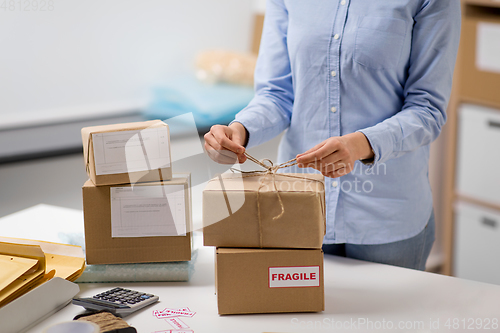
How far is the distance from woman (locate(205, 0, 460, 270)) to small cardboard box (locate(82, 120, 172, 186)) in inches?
3.9

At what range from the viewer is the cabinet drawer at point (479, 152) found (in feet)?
6.38

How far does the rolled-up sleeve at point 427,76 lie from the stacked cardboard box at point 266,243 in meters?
0.24

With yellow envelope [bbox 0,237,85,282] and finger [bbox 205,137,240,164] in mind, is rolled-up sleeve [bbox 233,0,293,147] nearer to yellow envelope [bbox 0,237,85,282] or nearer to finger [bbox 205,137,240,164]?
finger [bbox 205,137,240,164]

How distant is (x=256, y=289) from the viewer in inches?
31.8

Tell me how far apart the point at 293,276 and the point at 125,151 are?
1.18 feet

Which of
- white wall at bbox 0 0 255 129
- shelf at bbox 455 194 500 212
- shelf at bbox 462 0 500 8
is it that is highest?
shelf at bbox 462 0 500 8

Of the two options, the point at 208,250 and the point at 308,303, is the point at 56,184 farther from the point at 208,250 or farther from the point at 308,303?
the point at 308,303

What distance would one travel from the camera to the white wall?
56.9 inches

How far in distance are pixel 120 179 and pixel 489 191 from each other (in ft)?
5.42

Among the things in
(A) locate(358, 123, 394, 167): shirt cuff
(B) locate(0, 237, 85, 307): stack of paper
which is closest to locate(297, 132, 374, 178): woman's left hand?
(A) locate(358, 123, 394, 167): shirt cuff

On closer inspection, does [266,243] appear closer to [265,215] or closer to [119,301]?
[265,215]

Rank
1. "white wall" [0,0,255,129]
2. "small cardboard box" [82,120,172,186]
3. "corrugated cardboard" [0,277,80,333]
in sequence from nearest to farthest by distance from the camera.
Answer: "corrugated cardboard" [0,277,80,333]
"small cardboard box" [82,120,172,186]
"white wall" [0,0,255,129]

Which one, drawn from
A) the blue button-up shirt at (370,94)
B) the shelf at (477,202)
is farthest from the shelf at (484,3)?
the blue button-up shirt at (370,94)

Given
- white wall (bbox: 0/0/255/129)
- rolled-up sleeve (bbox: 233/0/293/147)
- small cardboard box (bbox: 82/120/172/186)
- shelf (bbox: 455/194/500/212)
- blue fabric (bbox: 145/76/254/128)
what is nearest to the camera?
small cardboard box (bbox: 82/120/172/186)
